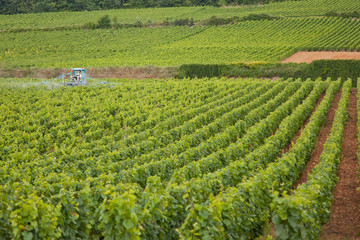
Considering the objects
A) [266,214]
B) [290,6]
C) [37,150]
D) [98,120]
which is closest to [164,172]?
[266,214]

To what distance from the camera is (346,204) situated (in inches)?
489

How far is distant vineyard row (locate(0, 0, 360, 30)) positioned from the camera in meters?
82.1

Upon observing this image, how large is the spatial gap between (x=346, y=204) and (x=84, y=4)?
96.7m

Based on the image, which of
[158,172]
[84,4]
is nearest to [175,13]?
[84,4]

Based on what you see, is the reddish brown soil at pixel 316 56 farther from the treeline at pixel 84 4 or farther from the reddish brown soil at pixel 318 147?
the treeline at pixel 84 4

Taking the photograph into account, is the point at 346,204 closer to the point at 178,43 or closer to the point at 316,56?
the point at 316,56

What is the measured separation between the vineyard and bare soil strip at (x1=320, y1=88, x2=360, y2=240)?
1.70 ft

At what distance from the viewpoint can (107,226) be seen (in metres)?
7.38

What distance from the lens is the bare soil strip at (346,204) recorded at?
1057 centimetres

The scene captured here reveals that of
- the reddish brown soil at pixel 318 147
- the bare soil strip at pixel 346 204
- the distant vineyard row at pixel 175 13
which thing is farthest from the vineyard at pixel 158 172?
the distant vineyard row at pixel 175 13

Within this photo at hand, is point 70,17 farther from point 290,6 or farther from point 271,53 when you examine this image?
point 271,53

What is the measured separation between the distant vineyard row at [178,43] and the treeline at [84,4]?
2256cm

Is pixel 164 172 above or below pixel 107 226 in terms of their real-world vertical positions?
below

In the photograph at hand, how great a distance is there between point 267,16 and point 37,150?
6779 cm
